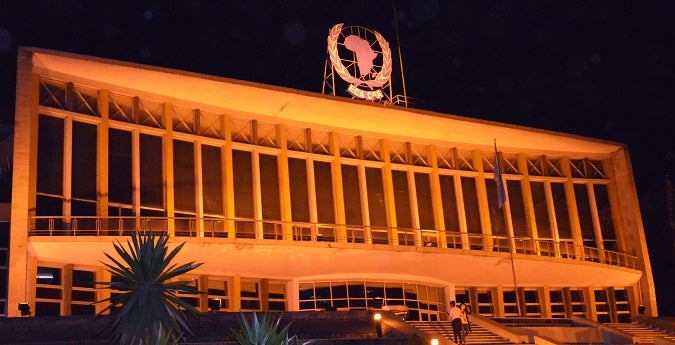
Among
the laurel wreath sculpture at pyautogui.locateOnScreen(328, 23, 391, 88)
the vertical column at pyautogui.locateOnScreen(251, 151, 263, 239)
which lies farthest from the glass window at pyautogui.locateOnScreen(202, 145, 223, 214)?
the laurel wreath sculpture at pyautogui.locateOnScreen(328, 23, 391, 88)

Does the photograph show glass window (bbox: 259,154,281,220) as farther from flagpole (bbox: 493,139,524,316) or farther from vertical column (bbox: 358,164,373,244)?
flagpole (bbox: 493,139,524,316)

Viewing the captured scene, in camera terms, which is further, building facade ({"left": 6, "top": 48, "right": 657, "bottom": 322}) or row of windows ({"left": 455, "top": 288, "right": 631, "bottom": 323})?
row of windows ({"left": 455, "top": 288, "right": 631, "bottom": 323})

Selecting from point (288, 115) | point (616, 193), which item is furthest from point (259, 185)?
point (616, 193)

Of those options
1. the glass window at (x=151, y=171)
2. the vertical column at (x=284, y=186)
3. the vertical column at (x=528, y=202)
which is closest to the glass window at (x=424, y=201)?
the vertical column at (x=528, y=202)

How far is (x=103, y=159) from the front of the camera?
2758cm

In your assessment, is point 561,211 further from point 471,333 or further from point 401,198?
point 471,333

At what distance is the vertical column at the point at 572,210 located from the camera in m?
37.6

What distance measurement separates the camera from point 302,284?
32000 mm

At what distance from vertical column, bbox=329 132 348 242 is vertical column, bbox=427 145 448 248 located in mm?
4425

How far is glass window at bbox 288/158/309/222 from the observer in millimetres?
Result: 32031

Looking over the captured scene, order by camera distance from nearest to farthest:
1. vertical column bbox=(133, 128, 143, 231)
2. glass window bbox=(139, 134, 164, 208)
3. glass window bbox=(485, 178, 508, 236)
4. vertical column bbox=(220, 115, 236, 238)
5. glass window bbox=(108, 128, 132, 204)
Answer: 1. glass window bbox=(108, 128, 132, 204)
2. vertical column bbox=(133, 128, 143, 231)
3. glass window bbox=(139, 134, 164, 208)
4. vertical column bbox=(220, 115, 236, 238)
5. glass window bbox=(485, 178, 508, 236)

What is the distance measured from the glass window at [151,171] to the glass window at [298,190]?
5.31 meters

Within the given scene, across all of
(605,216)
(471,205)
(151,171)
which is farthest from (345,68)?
(605,216)

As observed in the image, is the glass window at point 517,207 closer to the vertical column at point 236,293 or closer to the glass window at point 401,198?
the glass window at point 401,198
